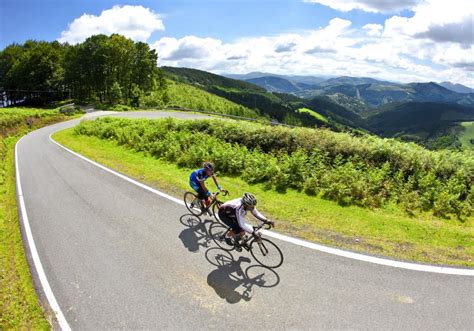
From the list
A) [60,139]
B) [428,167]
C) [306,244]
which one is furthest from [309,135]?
[60,139]

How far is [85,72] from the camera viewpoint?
6856cm

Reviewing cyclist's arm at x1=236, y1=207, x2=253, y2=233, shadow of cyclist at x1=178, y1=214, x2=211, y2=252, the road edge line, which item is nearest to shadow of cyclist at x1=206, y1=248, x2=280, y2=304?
shadow of cyclist at x1=178, y1=214, x2=211, y2=252

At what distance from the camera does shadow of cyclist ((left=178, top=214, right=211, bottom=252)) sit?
9.59 metres

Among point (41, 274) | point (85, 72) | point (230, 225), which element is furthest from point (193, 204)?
point (85, 72)

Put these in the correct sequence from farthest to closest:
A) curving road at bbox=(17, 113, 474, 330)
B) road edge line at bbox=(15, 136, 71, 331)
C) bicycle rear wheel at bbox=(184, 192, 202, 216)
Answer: bicycle rear wheel at bbox=(184, 192, 202, 216) → road edge line at bbox=(15, 136, 71, 331) → curving road at bbox=(17, 113, 474, 330)

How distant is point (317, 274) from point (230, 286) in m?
2.22

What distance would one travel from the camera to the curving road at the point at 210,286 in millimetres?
6445

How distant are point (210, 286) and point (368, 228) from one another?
543 cm

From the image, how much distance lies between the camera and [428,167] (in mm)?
12930

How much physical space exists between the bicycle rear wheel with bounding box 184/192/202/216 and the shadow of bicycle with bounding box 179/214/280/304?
5.19 feet

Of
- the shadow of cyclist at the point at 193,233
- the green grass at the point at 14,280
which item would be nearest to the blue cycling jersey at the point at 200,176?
the shadow of cyclist at the point at 193,233

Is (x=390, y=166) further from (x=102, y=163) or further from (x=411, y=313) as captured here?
(x=102, y=163)

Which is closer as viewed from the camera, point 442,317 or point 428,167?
point 442,317

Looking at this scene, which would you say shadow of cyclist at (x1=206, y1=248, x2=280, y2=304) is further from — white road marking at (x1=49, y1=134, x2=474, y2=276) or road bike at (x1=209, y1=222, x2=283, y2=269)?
white road marking at (x1=49, y1=134, x2=474, y2=276)
